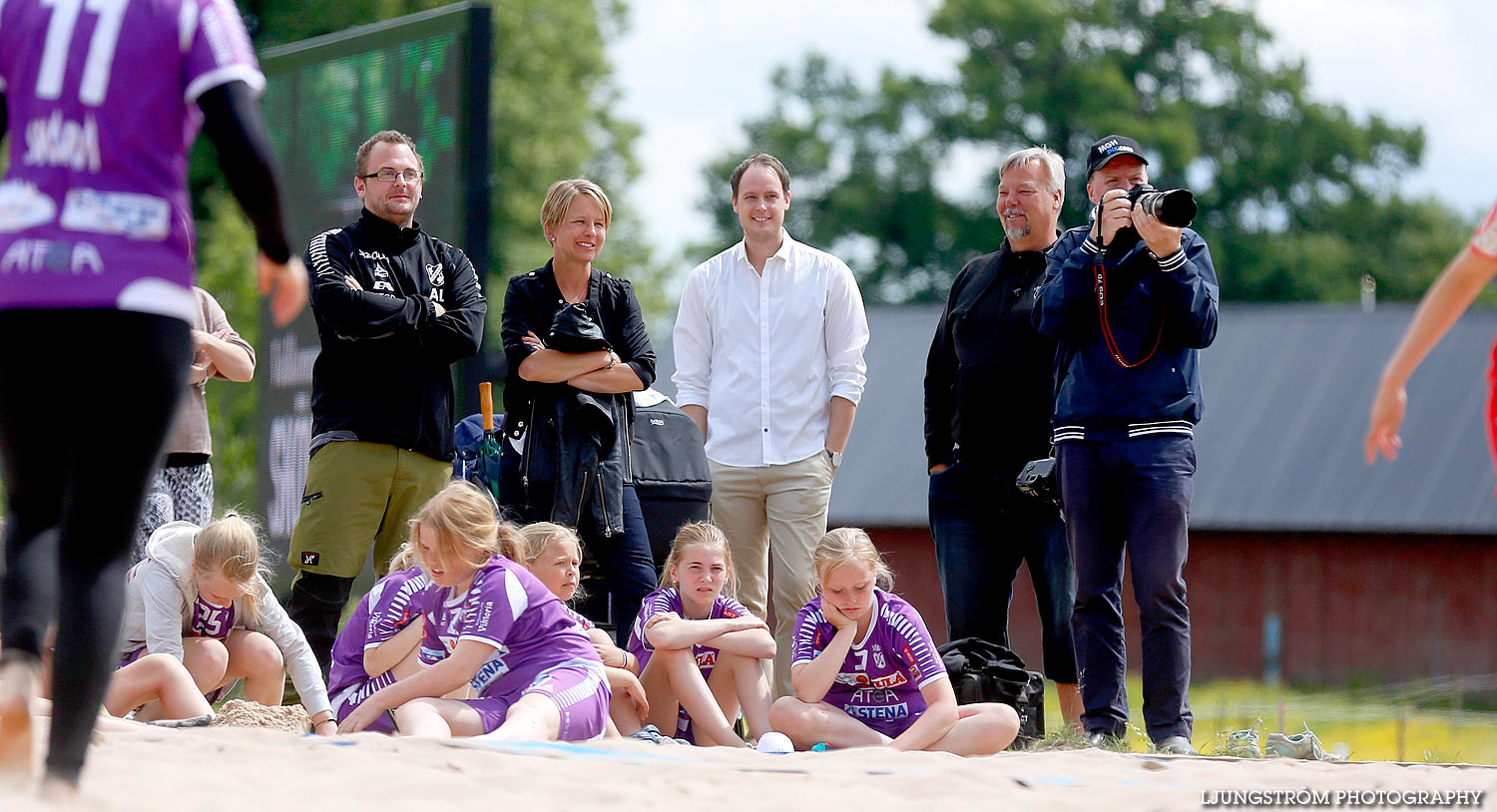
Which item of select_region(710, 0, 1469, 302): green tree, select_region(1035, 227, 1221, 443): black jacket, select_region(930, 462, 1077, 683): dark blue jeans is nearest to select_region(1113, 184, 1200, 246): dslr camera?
select_region(1035, 227, 1221, 443): black jacket

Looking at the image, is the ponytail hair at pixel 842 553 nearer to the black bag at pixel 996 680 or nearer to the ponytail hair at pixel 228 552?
the black bag at pixel 996 680

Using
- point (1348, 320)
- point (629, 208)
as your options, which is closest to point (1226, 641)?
point (1348, 320)

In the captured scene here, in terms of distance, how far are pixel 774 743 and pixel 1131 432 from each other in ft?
4.77

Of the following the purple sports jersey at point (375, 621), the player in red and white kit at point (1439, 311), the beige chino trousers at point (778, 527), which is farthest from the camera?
the beige chino trousers at point (778, 527)

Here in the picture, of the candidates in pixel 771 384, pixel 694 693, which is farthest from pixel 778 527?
pixel 694 693

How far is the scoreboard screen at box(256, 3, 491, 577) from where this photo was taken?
6758 mm

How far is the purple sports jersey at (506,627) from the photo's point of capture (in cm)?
458

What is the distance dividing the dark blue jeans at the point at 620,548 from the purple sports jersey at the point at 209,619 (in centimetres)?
98

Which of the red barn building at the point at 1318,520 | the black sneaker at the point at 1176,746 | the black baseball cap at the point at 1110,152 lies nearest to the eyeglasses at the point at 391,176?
the black baseball cap at the point at 1110,152

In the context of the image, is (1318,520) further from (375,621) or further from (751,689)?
(375,621)

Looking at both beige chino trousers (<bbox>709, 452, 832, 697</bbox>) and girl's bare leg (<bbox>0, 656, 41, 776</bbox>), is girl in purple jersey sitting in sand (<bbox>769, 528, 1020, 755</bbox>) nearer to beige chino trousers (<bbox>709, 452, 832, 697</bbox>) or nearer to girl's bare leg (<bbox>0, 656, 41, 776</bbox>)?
beige chino trousers (<bbox>709, 452, 832, 697</bbox>)

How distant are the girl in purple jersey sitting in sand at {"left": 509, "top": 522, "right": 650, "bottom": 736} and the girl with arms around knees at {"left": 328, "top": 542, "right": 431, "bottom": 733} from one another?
1.12ft

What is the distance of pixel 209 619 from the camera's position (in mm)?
5238

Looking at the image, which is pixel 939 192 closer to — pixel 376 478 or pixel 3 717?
pixel 376 478
